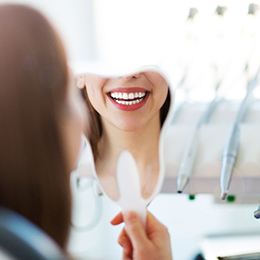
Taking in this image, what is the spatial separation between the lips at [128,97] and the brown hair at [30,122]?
137 mm

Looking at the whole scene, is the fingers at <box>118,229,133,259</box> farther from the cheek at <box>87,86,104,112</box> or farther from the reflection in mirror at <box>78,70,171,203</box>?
the cheek at <box>87,86,104,112</box>

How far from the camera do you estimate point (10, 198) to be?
0.75m

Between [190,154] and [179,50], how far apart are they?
21cm

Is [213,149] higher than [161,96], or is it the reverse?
[161,96]

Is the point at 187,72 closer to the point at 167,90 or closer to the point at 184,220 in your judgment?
the point at 167,90

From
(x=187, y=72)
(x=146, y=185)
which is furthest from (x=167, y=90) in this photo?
(x=146, y=185)

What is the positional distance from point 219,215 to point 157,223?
146 millimetres

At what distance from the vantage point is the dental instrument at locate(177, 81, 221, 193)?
37.1 inches

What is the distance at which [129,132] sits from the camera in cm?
93

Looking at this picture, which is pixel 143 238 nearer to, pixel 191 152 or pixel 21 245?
pixel 191 152

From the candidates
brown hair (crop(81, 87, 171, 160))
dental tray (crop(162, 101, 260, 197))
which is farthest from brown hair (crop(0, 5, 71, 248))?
dental tray (crop(162, 101, 260, 197))

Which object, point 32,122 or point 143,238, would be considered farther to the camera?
point 143,238

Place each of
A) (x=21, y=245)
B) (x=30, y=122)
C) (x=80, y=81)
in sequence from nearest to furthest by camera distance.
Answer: (x=21, y=245) < (x=30, y=122) < (x=80, y=81)

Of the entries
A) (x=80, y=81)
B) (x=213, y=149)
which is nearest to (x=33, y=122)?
(x=80, y=81)
